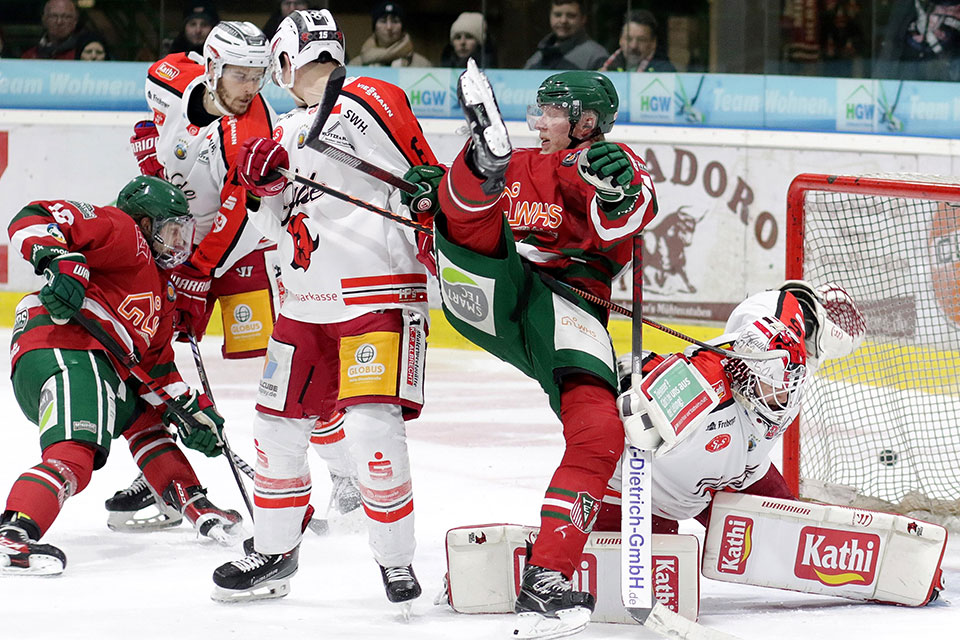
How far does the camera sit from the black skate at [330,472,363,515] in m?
3.80

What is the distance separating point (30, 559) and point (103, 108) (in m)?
4.03

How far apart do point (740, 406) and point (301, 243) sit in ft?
3.04

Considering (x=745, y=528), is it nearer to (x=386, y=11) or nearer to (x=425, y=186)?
(x=425, y=186)

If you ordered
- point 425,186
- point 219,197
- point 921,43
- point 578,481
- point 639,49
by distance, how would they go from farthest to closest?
1. point 639,49
2. point 921,43
3. point 219,197
4. point 425,186
5. point 578,481

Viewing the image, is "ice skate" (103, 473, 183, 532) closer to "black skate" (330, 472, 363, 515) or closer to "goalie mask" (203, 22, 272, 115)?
"black skate" (330, 472, 363, 515)

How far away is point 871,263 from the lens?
4.14m

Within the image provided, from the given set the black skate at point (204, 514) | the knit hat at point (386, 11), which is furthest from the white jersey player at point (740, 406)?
the knit hat at point (386, 11)

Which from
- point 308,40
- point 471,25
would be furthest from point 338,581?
point 471,25

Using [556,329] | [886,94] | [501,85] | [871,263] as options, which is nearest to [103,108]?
[501,85]

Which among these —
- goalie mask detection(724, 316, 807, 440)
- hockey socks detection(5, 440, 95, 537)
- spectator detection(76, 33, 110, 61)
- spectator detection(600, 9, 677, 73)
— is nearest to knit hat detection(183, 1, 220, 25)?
spectator detection(76, 33, 110, 61)

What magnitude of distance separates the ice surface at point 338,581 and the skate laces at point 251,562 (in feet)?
0.26

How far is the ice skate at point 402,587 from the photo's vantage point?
286 cm

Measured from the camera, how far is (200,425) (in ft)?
11.5

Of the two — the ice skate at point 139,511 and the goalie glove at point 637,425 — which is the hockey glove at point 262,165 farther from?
the ice skate at point 139,511
